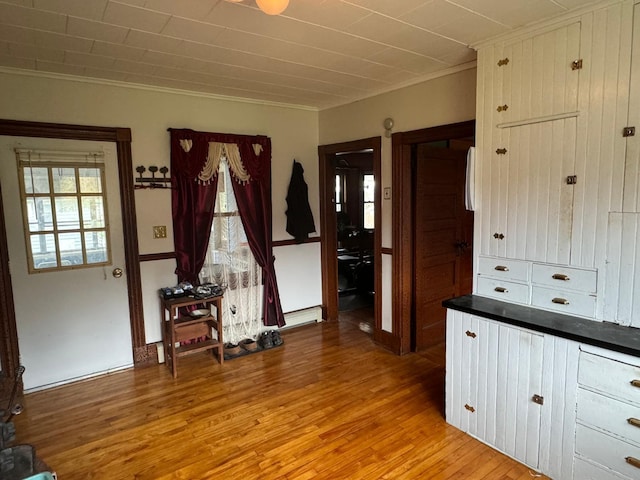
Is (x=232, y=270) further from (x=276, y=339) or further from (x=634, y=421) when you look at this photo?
(x=634, y=421)

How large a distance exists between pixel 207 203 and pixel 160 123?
32.6 inches

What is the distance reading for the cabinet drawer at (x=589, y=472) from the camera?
6.10 feet

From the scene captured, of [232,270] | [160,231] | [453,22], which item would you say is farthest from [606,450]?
[160,231]

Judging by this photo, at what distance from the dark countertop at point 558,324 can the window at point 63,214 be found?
2912mm

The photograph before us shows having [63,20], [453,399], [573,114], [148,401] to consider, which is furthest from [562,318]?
[63,20]

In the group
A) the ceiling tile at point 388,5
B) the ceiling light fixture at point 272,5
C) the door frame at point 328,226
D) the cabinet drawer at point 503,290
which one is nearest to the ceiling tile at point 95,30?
the ceiling light fixture at point 272,5

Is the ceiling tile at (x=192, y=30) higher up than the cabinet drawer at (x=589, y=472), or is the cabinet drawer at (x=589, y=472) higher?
the ceiling tile at (x=192, y=30)

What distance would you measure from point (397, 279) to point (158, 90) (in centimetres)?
280

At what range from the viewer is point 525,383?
2.15 m

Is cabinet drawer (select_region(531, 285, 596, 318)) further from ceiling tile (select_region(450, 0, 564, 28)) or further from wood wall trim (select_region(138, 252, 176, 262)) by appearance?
wood wall trim (select_region(138, 252, 176, 262))

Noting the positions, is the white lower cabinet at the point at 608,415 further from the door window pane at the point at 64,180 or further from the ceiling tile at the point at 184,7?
the door window pane at the point at 64,180

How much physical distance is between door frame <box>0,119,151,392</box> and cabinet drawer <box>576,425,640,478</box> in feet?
11.0

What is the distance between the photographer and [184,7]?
2008 millimetres

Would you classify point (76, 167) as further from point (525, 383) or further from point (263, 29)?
point (525, 383)
